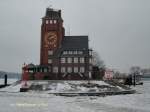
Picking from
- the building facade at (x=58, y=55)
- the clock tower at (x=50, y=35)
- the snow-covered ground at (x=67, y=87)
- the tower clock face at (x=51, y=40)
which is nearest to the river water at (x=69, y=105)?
the snow-covered ground at (x=67, y=87)

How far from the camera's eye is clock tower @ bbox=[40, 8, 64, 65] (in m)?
117

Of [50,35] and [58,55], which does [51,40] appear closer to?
[50,35]

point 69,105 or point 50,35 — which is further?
point 50,35

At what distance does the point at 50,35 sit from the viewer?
117562 mm

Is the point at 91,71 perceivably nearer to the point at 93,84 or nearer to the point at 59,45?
the point at 59,45

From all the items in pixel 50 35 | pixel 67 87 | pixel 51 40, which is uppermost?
pixel 50 35

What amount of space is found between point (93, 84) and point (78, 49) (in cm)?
2357

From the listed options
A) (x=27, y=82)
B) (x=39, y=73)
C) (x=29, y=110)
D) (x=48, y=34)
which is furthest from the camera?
(x=48, y=34)

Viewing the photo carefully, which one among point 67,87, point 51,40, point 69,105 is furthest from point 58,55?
point 69,105

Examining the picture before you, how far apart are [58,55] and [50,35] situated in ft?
25.3

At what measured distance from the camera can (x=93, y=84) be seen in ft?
305

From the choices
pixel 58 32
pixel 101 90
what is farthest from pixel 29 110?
pixel 58 32

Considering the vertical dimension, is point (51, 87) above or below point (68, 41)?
below

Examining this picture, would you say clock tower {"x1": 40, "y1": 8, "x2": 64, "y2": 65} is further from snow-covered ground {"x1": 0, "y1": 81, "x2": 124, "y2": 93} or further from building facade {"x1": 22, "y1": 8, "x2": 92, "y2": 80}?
snow-covered ground {"x1": 0, "y1": 81, "x2": 124, "y2": 93}
